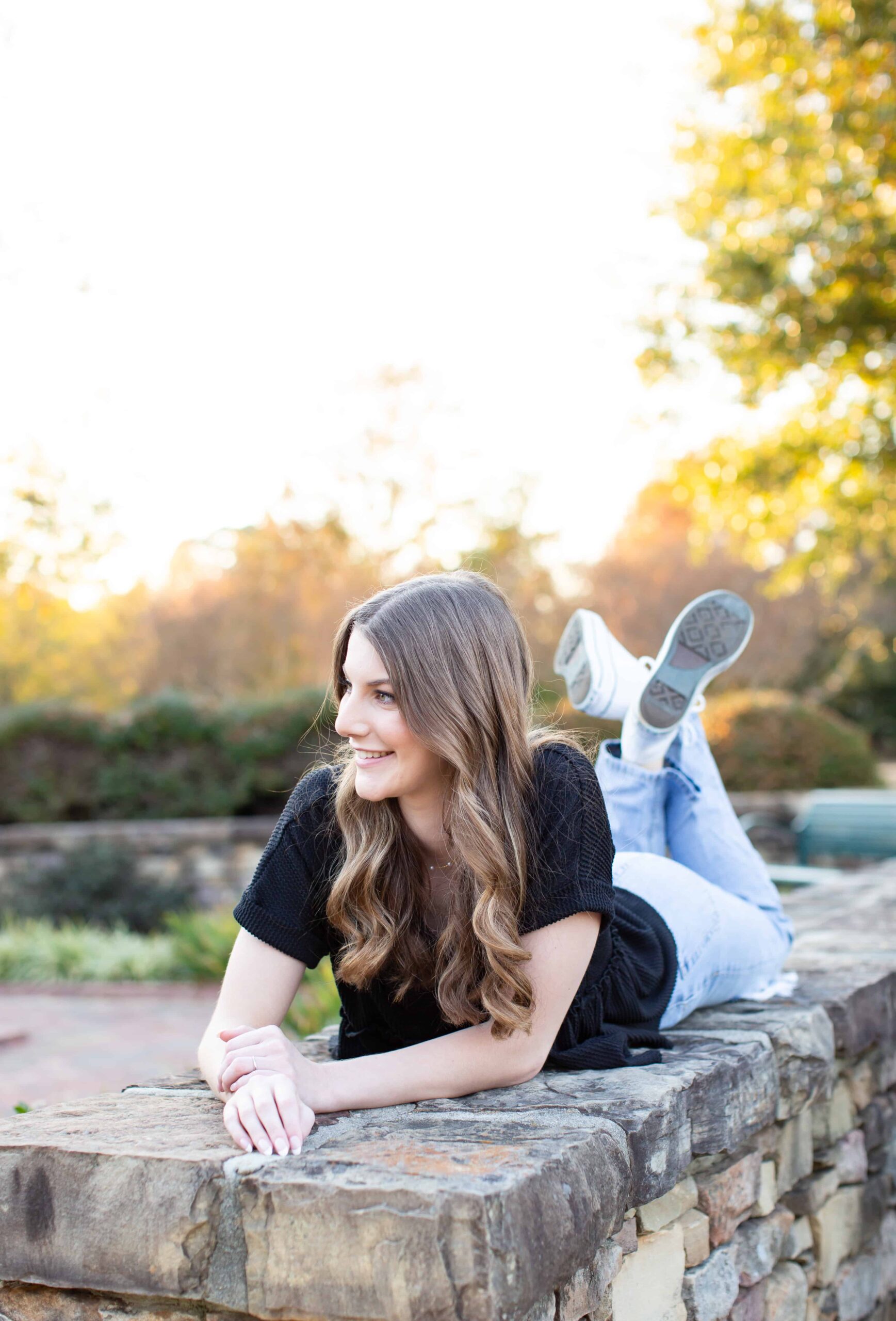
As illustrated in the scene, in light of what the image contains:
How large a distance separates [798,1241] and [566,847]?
1332 mm

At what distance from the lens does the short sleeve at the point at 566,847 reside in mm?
1999

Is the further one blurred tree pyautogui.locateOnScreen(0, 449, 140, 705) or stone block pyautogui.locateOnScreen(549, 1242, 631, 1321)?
blurred tree pyautogui.locateOnScreen(0, 449, 140, 705)

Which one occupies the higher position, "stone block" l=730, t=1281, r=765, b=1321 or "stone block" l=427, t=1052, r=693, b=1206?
"stone block" l=427, t=1052, r=693, b=1206

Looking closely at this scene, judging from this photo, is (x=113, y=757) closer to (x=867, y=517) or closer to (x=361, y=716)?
(x=867, y=517)

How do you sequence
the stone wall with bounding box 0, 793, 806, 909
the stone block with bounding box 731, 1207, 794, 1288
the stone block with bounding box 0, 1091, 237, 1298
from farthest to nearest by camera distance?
the stone wall with bounding box 0, 793, 806, 909
the stone block with bounding box 731, 1207, 794, 1288
the stone block with bounding box 0, 1091, 237, 1298

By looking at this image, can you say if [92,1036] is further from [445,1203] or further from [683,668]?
[445,1203]

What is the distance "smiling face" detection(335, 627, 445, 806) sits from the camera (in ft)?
6.71

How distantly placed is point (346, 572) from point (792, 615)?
26.2 ft

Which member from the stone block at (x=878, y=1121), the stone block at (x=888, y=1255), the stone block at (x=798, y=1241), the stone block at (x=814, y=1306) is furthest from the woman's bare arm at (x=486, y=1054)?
the stone block at (x=888, y=1255)

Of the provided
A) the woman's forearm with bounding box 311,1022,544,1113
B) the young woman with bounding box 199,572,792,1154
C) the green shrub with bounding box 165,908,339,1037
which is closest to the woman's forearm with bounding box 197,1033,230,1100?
the young woman with bounding box 199,572,792,1154

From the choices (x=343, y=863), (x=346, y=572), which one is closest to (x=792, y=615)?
(x=346, y=572)

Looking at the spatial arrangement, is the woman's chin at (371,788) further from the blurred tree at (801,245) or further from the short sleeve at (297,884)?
the blurred tree at (801,245)

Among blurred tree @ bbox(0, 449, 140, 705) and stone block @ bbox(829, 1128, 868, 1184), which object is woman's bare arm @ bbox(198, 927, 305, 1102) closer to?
stone block @ bbox(829, 1128, 868, 1184)

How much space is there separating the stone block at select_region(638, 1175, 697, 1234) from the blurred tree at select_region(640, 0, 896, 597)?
7.08m
